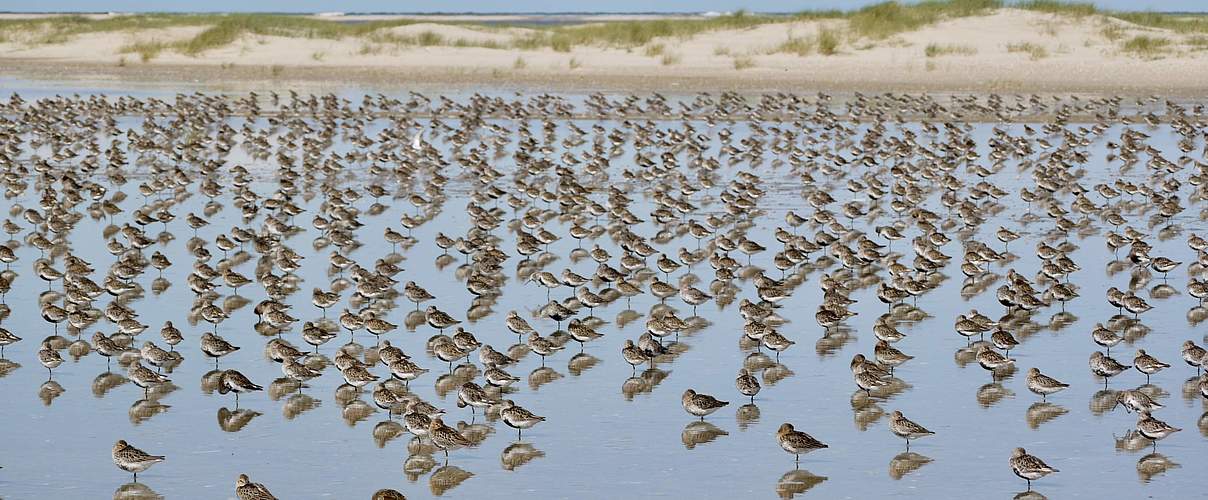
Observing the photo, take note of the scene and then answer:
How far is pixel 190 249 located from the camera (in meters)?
24.3

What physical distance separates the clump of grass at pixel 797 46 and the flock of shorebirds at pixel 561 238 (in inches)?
812

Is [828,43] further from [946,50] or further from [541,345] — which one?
[541,345]

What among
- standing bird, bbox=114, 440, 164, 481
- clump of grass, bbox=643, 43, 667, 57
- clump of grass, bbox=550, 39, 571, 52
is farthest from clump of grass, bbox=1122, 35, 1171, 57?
standing bird, bbox=114, 440, 164, 481

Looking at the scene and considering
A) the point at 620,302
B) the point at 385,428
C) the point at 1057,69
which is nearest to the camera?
the point at 385,428

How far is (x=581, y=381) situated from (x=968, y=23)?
181 ft

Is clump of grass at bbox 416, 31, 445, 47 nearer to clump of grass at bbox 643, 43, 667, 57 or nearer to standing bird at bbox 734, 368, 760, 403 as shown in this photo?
clump of grass at bbox 643, 43, 667, 57

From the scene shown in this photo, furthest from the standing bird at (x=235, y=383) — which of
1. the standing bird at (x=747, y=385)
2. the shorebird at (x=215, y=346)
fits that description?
the standing bird at (x=747, y=385)

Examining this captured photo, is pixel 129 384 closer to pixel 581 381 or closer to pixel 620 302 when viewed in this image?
pixel 581 381

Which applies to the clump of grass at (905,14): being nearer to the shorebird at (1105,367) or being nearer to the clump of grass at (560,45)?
the clump of grass at (560,45)

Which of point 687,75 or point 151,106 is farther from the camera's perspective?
point 687,75

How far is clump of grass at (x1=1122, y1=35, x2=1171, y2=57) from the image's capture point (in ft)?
203

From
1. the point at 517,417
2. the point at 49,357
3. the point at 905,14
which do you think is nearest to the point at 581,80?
the point at 905,14

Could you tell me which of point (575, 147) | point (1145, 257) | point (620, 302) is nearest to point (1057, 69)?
point (575, 147)

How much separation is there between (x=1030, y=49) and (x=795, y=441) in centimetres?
5199
